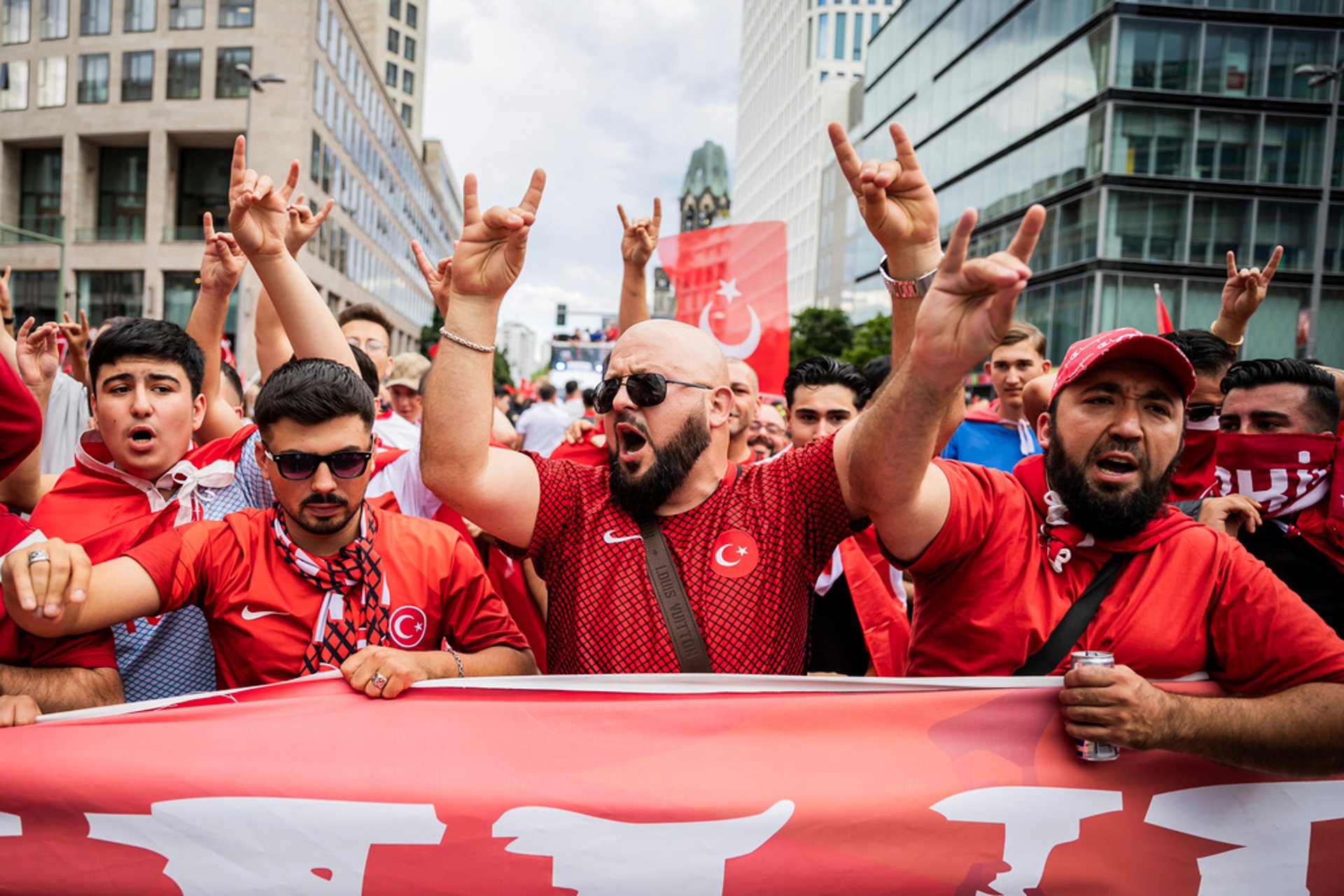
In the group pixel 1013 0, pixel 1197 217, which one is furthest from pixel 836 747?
pixel 1013 0

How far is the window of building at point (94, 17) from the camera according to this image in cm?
4156

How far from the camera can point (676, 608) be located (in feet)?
8.05

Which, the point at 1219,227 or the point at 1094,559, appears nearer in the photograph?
the point at 1094,559

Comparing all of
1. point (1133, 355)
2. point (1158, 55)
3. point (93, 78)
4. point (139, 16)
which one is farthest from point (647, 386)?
point (139, 16)

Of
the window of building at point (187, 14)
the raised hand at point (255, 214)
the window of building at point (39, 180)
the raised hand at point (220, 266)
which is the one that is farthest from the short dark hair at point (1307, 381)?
the window of building at point (39, 180)

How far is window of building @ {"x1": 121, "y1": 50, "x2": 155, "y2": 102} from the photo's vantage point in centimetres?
4106

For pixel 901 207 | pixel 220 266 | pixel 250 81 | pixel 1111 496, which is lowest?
pixel 1111 496

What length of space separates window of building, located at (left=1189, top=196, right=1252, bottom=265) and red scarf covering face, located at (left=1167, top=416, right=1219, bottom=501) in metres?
31.4

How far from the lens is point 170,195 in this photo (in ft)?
134

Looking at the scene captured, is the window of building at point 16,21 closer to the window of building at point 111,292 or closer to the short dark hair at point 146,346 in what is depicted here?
the window of building at point 111,292

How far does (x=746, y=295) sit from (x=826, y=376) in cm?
235

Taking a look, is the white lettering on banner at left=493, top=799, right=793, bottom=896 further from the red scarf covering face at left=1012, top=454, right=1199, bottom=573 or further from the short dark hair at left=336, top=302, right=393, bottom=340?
the short dark hair at left=336, top=302, right=393, bottom=340

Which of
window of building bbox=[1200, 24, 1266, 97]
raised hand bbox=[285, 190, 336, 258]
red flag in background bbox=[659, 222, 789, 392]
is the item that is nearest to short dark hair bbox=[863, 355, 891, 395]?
red flag in background bbox=[659, 222, 789, 392]

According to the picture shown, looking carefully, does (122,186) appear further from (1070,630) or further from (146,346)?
(1070,630)
